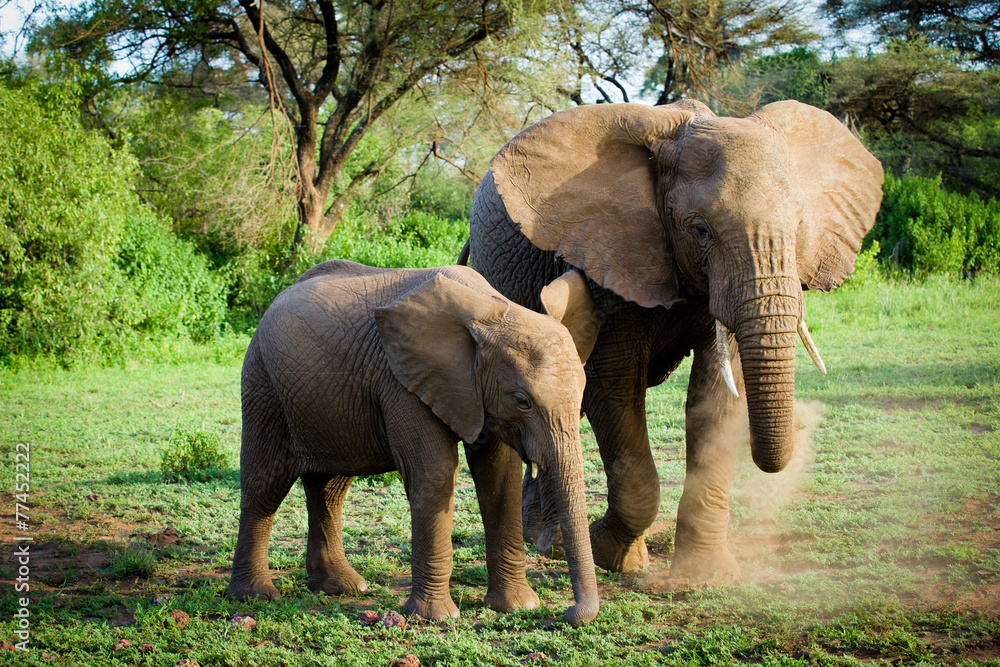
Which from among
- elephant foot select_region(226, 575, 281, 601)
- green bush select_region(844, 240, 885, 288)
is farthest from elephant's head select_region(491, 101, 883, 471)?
green bush select_region(844, 240, 885, 288)

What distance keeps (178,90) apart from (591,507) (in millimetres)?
19433

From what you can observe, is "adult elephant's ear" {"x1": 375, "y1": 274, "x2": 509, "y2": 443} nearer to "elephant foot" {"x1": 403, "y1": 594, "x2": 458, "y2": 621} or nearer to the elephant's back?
"elephant foot" {"x1": 403, "y1": 594, "x2": 458, "y2": 621}

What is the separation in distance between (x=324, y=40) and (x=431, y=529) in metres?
16.1

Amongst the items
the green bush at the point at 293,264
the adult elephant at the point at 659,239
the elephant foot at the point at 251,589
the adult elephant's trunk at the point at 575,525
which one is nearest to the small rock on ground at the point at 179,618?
the elephant foot at the point at 251,589

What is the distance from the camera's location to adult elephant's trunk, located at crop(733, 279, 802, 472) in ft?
13.3

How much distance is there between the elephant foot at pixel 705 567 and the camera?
483cm

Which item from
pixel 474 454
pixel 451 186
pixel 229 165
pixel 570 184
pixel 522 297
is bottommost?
pixel 474 454

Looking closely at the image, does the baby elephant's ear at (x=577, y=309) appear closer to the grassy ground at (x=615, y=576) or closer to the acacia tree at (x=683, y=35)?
the grassy ground at (x=615, y=576)

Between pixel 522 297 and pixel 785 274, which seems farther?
pixel 522 297

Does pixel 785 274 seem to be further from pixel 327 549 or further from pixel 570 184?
pixel 327 549

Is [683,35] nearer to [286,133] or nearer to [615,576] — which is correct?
[286,133]

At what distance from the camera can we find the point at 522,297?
5812mm

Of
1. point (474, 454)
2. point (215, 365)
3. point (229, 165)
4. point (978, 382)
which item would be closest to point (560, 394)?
point (474, 454)

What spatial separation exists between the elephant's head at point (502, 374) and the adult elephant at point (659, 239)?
21.0 inches
